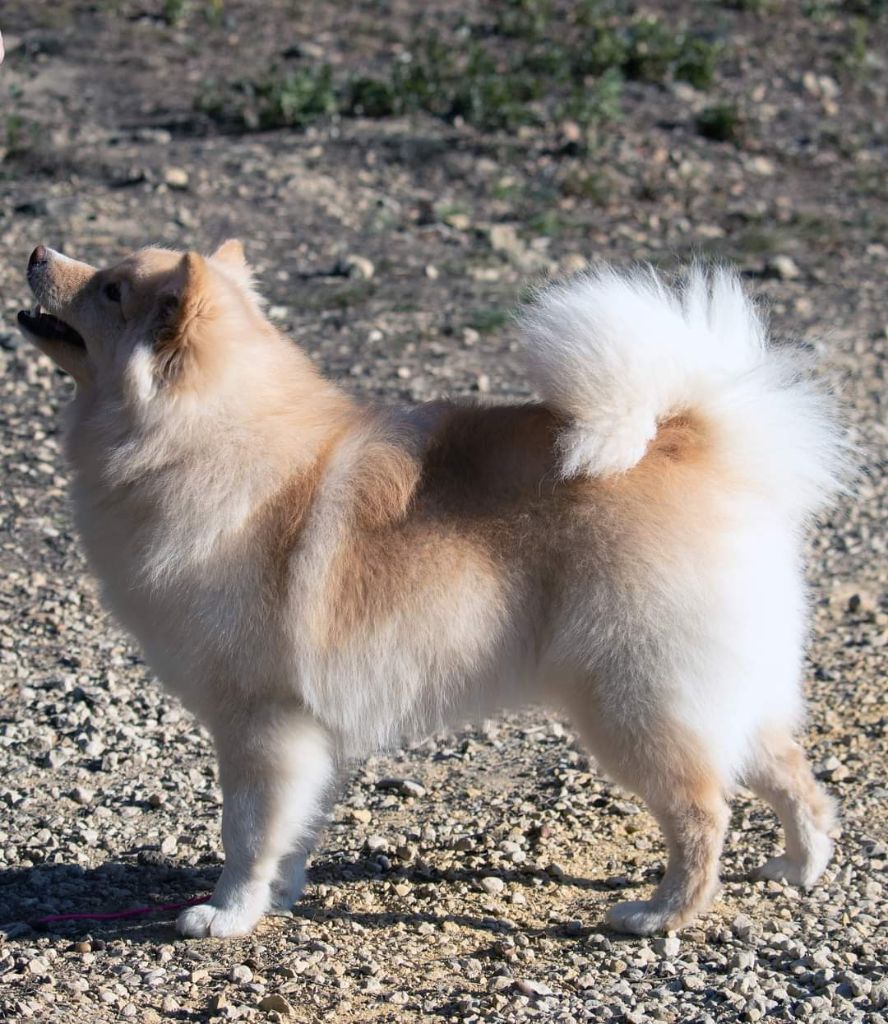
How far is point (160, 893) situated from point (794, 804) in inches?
68.3

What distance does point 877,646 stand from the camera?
16.9 feet

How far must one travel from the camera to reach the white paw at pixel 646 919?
11.4 feet

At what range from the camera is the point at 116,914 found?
3562mm

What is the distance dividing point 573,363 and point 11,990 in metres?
1.96

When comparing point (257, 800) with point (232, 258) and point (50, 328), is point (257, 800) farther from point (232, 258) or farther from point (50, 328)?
point (232, 258)

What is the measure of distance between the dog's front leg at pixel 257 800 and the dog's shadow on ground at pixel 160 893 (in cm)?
16

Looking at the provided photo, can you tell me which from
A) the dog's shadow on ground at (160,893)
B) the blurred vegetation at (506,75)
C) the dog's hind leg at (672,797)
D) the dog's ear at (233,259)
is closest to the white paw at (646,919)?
the dog's hind leg at (672,797)

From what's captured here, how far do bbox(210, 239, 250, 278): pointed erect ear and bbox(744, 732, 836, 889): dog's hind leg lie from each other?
1.95 meters

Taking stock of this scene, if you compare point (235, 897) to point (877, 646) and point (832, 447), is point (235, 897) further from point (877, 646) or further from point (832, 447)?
point (877, 646)

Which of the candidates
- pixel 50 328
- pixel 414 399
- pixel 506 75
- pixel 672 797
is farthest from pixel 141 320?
pixel 506 75

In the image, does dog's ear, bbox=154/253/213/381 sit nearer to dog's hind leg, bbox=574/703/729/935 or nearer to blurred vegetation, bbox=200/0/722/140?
dog's hind leg, bbox=574/703/729/935

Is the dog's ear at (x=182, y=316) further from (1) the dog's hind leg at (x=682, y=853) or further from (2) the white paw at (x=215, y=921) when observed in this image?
(1) the dog's hind leg at (x=682, y=853)

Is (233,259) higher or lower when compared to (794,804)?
higher

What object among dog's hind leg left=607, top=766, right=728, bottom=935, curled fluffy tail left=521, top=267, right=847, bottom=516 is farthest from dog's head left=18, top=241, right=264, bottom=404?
dog's hind leg left=607, top=766, right=728, bottom=935
